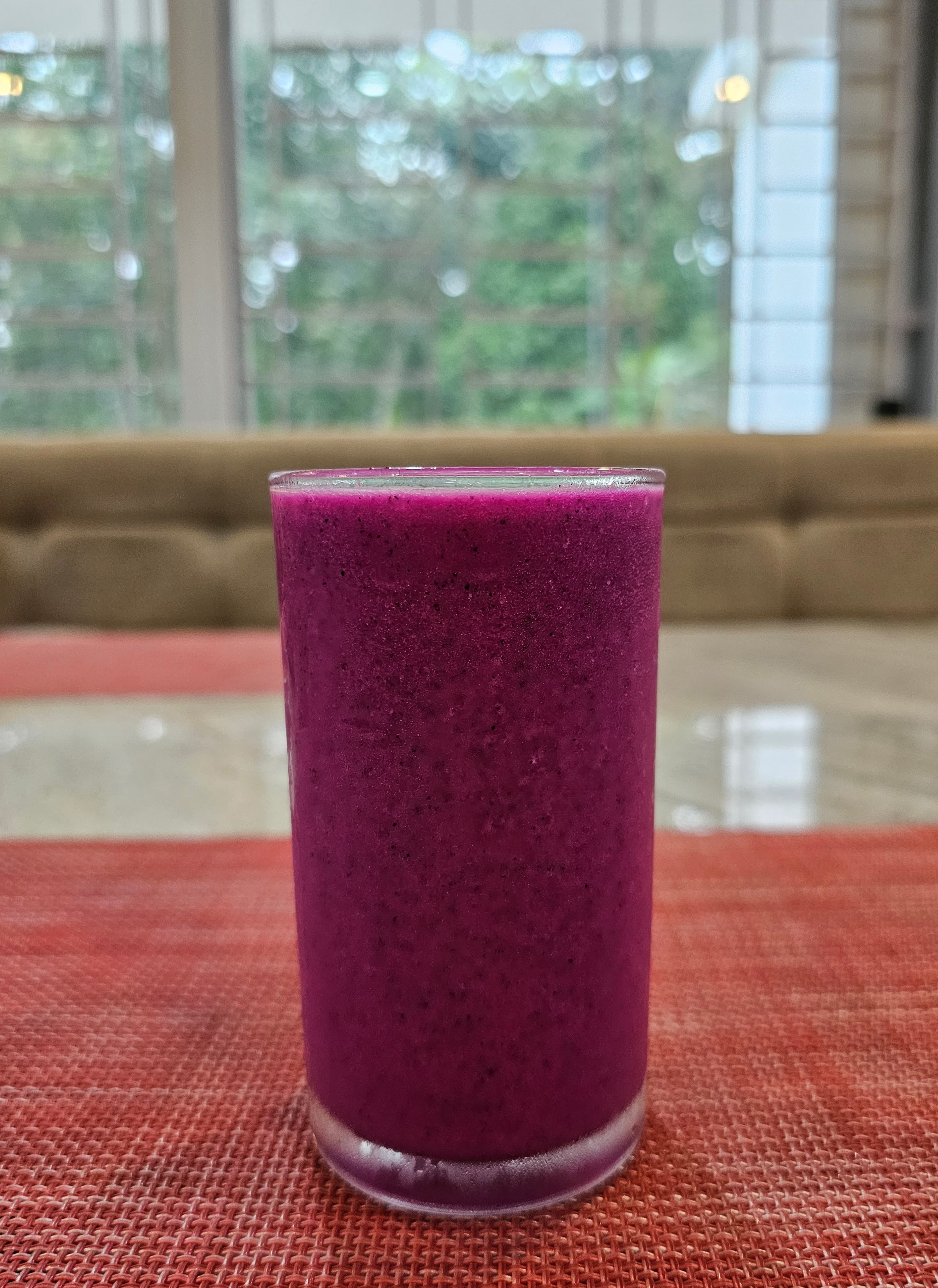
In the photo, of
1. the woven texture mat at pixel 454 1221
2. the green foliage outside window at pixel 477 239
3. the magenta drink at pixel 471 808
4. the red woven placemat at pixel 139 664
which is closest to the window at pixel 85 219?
the green foliage outside window at pixel 477 239

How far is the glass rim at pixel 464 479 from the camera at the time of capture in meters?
0.33

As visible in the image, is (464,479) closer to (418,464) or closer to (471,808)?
(471,808)

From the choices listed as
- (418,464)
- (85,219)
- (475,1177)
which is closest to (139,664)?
(418,464)

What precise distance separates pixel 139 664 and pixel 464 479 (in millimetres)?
1181

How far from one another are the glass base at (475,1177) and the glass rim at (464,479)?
0.80 feet

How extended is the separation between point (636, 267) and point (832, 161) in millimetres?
845

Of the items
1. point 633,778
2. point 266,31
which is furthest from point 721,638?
point 266,31

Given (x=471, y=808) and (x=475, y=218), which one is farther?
(x=475, y=218)

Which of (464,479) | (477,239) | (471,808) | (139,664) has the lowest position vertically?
(139,664)

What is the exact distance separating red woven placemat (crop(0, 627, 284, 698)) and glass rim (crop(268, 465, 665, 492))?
0.77 metres

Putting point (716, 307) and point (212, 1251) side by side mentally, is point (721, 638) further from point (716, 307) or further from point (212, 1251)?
point (716, 307)

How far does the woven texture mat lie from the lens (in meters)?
0.34

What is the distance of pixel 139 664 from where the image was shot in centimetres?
141

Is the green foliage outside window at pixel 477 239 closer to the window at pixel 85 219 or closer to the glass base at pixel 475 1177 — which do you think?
the window at pixel 85 219
